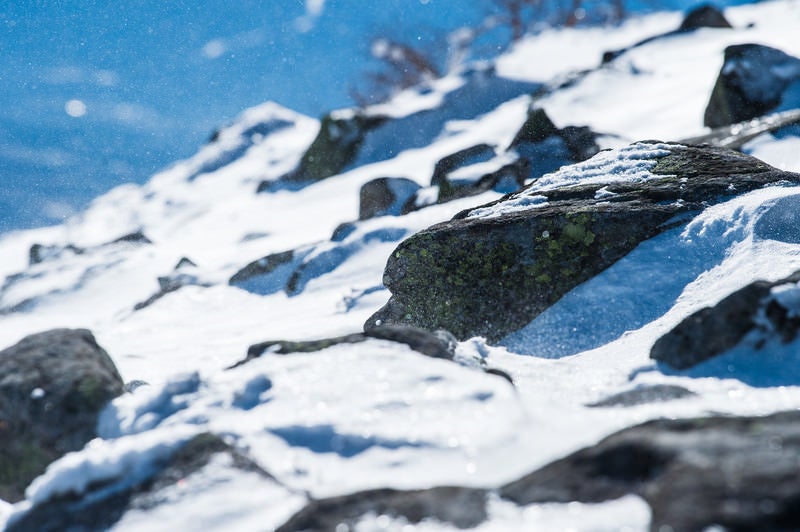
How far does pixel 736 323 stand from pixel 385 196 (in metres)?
8.82

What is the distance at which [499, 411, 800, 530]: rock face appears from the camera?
1.71 metres

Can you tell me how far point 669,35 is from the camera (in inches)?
780

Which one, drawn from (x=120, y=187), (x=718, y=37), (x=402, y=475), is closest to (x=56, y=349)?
(x=402, y=475)

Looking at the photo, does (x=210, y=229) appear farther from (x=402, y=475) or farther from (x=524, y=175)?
(x=402, y=475)

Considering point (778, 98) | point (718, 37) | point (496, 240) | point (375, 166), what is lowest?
point (496, 240)

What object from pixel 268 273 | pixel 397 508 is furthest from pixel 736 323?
pixel 268 273

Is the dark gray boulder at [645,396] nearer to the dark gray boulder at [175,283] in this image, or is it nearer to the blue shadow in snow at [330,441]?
the blue shadow in snow at [330,441]

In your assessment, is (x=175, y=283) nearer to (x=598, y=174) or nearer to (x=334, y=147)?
(x=598, y=174)

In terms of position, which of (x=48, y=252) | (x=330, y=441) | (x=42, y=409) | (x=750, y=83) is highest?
(x=48, y=252)

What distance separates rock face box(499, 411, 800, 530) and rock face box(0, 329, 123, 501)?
2087 millimetres

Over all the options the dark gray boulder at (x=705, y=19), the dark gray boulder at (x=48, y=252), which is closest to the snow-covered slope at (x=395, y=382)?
the dark gray boulder at (x=48, y=252)

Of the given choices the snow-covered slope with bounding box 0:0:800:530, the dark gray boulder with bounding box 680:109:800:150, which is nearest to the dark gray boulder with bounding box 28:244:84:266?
the snow-covered slope with bounding box 0:0:800:530

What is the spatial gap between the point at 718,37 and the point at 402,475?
68.1 ft

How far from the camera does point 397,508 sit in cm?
212
